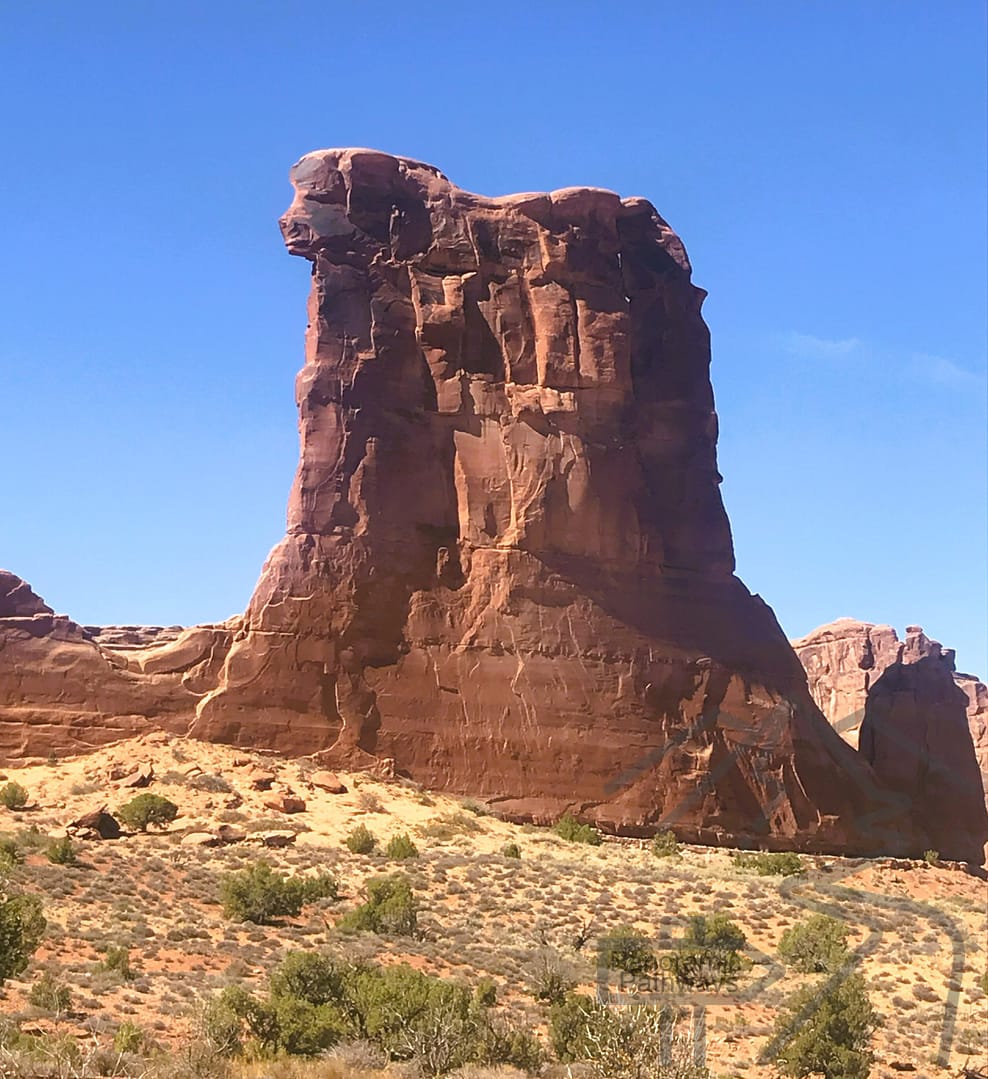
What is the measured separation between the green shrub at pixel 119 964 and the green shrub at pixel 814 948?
12.3 m

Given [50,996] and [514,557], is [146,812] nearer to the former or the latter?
[514,557]

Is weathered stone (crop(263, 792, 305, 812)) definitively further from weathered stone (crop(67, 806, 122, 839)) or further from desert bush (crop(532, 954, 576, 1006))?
desert bush (crop(532, 954, 576, 1006))

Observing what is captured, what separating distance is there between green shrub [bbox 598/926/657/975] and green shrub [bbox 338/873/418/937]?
334 cm

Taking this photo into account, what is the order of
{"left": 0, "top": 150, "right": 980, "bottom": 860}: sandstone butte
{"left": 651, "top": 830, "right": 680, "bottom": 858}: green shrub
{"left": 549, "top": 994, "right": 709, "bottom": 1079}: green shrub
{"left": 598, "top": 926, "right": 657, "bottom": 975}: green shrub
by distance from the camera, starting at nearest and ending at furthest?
1. {"left": 549, "top": 994, "right": 709, "bottom": 1079}: green shrub
2. {"left": 598, "top": 926, "right": 657, "bottom": 975}: green shrub
3. {"left": 651, "top": 830, "right": 680, "bottom": 858}: green shrub
4. {"left": 0, "top": 150, "right": 980, "bottom": 860}: sandstone butte

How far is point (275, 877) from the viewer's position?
2858 cm

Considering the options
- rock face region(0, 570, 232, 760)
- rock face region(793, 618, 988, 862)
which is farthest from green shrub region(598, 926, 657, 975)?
rock face region(793, 618, 988, 862)

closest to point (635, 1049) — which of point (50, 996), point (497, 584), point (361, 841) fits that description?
point (50, 996)

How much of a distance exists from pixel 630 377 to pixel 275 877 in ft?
73.7

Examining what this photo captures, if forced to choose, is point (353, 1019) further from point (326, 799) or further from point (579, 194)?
point (579, 194)

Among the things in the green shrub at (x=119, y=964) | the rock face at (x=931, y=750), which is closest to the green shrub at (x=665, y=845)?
the rock face at (x=931, y=750)

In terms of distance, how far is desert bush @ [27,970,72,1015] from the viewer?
19789 mm

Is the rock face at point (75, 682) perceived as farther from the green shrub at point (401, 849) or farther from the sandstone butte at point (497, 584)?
the green shrub at point (401, 849)

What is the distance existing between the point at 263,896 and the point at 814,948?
33.0 ft

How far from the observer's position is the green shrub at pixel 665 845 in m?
39.2
